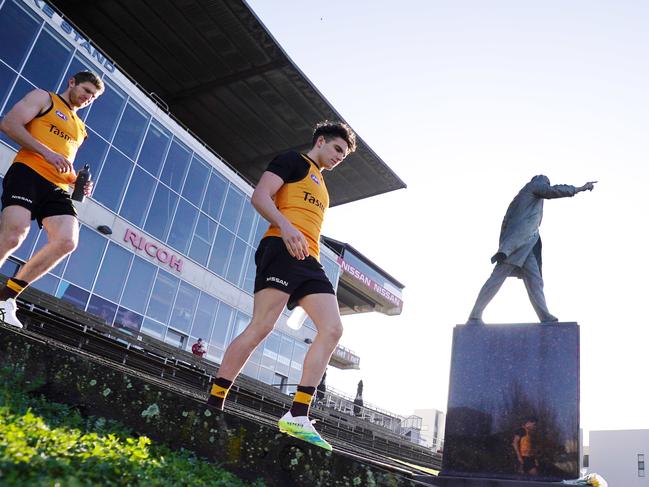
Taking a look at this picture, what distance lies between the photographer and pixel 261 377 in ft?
93.4

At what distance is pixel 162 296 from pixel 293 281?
20.2 m

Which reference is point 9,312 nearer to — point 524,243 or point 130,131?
point 524,243

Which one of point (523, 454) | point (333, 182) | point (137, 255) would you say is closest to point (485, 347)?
point (523, 454)

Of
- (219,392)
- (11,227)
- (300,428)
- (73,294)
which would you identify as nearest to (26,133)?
(11,227)

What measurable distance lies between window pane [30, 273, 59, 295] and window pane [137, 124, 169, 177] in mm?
5698

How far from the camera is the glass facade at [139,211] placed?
17516 mm

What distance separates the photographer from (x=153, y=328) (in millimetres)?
21750

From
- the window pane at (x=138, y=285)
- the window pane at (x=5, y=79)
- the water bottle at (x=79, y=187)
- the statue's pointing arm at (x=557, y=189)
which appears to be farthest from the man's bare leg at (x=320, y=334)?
the window pane at (x=138, y=285)

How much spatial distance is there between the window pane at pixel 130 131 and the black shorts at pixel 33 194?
17.2 meters

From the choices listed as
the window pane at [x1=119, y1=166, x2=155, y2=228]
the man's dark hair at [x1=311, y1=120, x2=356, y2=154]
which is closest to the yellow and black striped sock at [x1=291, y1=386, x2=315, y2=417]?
the man's dark hair at [x1=311, y1=120, x2=356, y2=154]

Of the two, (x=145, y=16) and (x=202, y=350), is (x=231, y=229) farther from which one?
(x=145, y=16)

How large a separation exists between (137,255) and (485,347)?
17.9 metres

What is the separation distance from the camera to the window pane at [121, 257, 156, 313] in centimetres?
2077

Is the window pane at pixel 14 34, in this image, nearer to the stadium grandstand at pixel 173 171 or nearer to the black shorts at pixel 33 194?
the stadium grandstand at pixel 173 171
